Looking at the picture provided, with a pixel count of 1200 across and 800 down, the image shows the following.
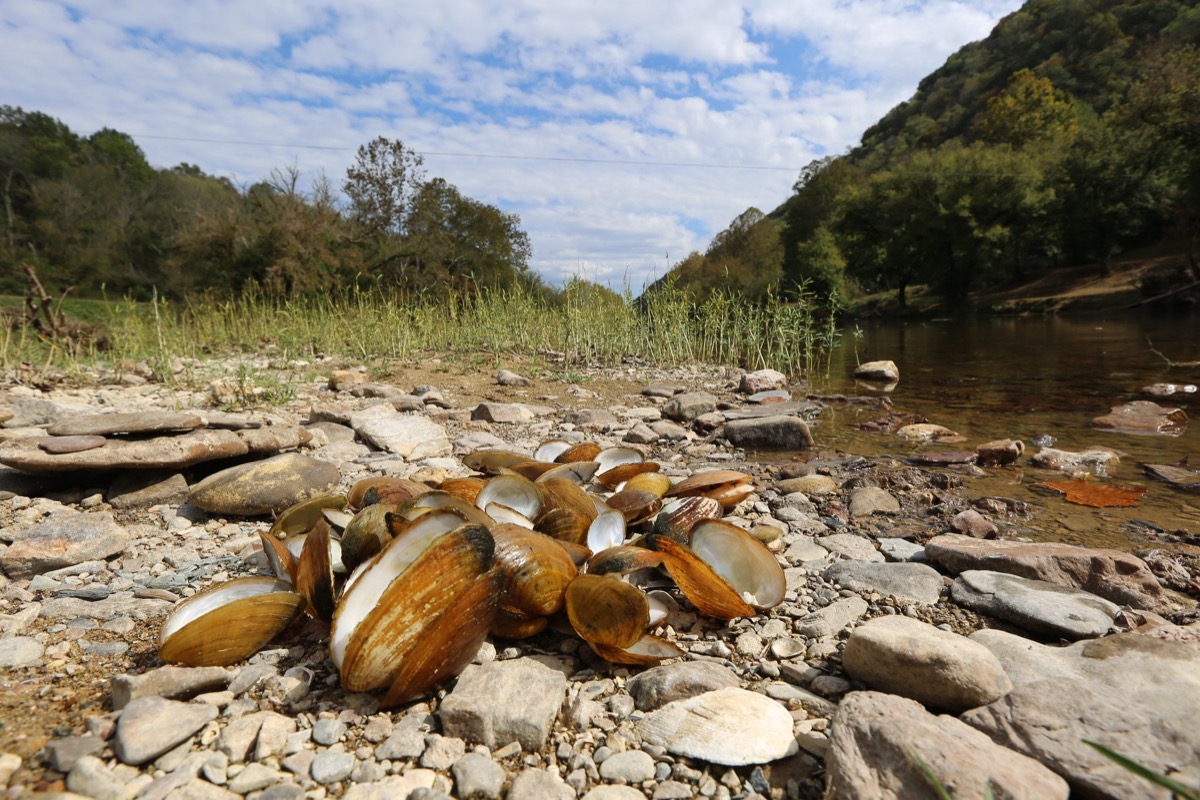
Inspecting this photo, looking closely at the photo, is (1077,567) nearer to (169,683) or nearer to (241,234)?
(169,683)

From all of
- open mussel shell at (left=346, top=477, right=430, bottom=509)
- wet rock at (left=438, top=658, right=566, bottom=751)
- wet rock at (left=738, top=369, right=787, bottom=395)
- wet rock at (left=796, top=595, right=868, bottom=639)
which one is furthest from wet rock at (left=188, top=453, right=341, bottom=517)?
wet rock at (left=738, top=369, right=787, bottom=395)

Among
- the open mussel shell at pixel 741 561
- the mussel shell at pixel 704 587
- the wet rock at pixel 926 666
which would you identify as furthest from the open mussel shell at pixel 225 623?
the wet rock at pixel 926 666

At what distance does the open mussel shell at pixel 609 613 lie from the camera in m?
1.75

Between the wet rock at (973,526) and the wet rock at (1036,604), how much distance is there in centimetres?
79

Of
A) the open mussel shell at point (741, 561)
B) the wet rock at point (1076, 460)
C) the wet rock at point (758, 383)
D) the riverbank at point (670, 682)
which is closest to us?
the riverbank at point (670, 682)

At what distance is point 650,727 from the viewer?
1521mm

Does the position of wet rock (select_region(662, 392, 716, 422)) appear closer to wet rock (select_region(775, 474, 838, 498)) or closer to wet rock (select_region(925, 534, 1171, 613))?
wet rock (select_region(775, 474, 838, 498))

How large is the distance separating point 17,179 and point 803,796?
53471 mm

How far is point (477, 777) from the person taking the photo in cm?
134

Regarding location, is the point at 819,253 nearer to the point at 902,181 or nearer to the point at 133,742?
the point at 902,181

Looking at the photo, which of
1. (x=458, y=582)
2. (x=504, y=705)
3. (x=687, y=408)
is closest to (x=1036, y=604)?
(x=504, y=705)

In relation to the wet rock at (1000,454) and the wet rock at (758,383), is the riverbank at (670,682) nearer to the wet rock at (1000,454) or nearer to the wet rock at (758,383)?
the wet rock at (1000,454)

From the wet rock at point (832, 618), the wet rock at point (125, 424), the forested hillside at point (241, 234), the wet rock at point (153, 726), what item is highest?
the forested hillside at point (241, 234)

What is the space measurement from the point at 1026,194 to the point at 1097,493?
114 feet
